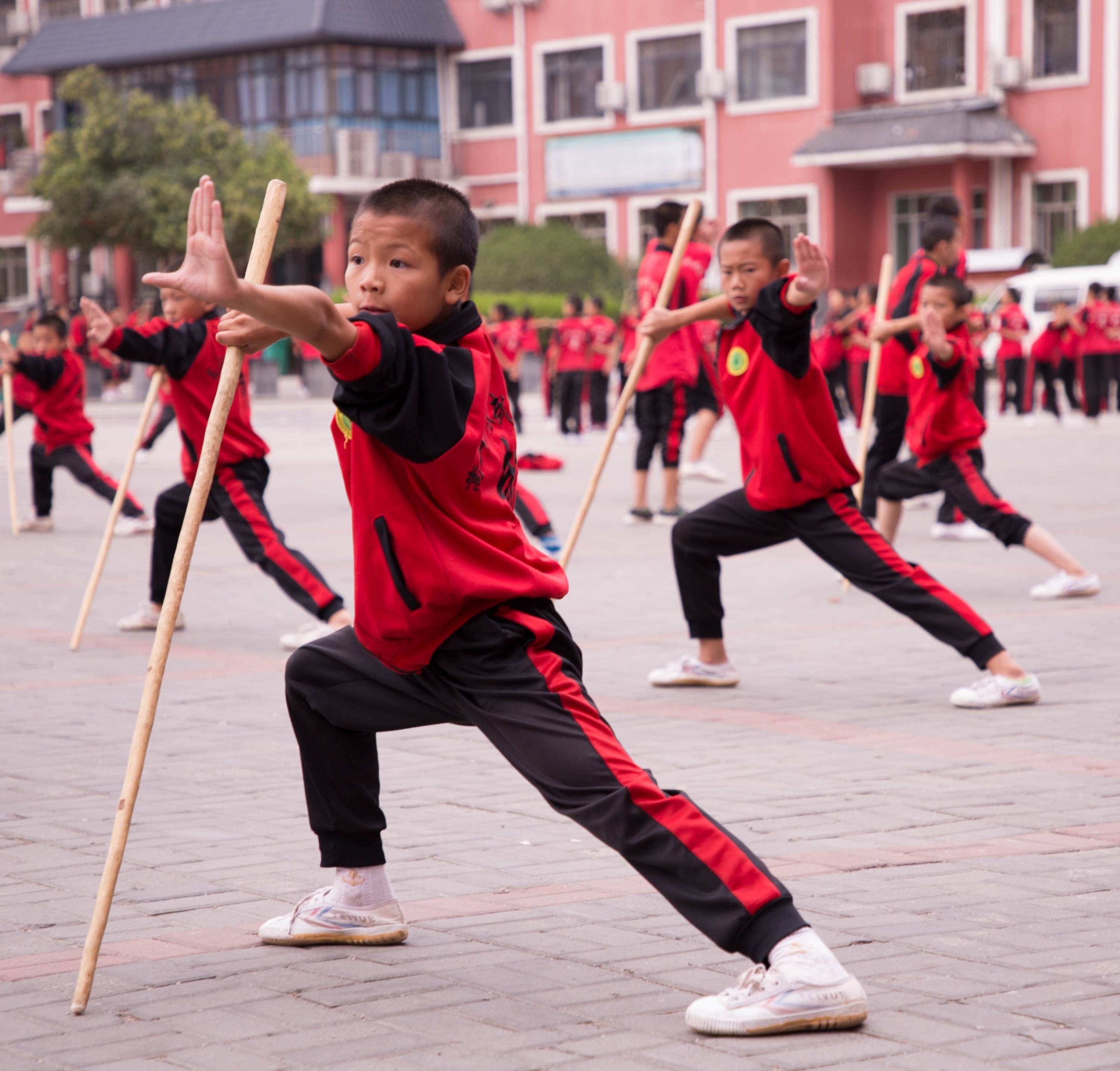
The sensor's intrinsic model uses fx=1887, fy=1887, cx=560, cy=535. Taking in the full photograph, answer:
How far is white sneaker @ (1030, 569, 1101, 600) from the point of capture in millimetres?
9406

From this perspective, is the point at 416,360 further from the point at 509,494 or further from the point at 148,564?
the point at 148,564

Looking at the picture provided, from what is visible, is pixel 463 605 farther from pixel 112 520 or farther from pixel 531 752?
pixel 112 520

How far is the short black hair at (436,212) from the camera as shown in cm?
354

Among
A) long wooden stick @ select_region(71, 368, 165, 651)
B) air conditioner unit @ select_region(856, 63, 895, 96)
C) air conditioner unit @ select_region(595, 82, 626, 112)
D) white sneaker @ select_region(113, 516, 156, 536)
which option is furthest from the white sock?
air conditioner unit @ select_region(595, 82, 626, 112)

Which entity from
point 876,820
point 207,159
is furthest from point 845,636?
point 207,159

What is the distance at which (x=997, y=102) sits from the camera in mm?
40812

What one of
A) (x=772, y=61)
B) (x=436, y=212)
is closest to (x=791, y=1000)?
(x=436, y=212)

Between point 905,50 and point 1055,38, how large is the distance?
3.40 meters

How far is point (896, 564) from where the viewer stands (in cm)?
677

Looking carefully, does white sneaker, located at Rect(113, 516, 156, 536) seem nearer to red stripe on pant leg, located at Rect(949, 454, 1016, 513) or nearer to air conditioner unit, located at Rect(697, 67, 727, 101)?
red stripe on pant leg, located at Rect(949, 454, 1016, 513)

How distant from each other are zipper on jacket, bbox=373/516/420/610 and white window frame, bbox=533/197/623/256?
42254 mm

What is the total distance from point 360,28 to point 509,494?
43.6m

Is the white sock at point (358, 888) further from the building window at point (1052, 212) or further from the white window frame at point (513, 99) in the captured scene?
the white window frame at point (513, 99)

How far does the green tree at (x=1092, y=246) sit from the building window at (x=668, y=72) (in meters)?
12.1
